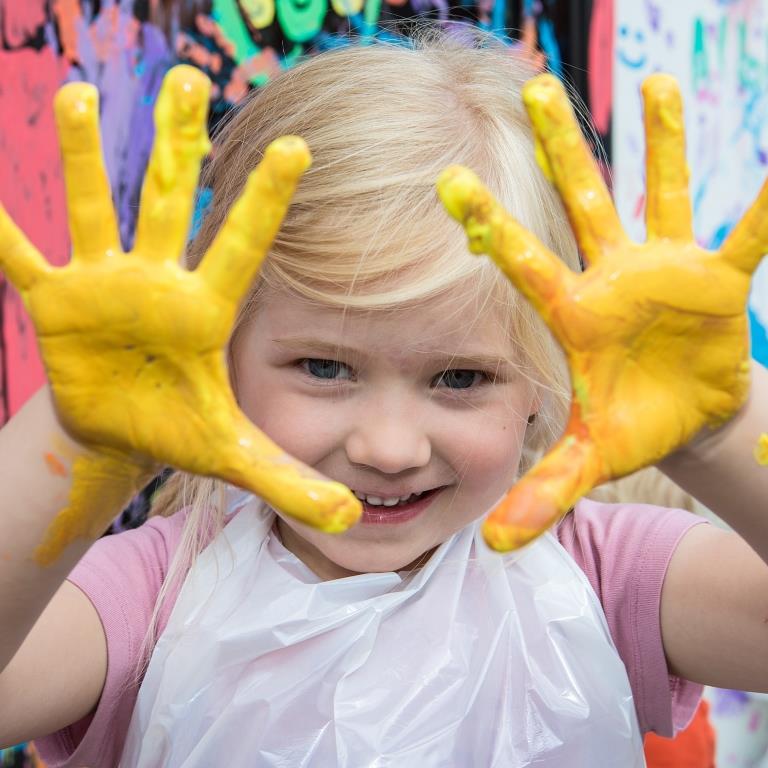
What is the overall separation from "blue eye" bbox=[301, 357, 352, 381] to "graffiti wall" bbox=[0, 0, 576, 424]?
0.64 metres

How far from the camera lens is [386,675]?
0.86 metres

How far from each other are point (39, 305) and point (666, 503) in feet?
3.11

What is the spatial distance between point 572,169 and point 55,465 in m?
0.37

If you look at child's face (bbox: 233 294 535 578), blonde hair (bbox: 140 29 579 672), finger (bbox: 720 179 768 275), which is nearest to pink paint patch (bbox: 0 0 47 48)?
blonde hair (bbox: 140 29 579 672)

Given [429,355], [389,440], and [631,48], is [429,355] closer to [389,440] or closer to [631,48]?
[389,440]

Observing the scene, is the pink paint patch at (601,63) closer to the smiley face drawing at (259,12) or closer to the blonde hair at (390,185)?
the smiley face drawing at (259,12)

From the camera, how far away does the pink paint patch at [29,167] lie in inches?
51.7

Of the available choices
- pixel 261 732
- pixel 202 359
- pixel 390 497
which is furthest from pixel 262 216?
pixel 261 732

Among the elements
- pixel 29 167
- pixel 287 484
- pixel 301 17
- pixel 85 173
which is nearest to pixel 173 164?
pixel 85 173

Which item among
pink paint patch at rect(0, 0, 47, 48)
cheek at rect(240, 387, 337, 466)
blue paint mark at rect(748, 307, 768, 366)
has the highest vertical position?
pink paint patch at rect(0, 0, 47, 48)

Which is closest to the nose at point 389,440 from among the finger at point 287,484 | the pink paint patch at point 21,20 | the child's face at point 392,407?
the child's face at point 392,407

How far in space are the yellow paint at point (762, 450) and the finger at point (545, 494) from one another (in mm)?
125

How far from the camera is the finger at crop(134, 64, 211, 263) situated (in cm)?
55

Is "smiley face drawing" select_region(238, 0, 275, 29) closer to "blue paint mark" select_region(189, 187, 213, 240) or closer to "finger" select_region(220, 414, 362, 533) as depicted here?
"blue paint mark" select_region(189, 187, 213, 240)
